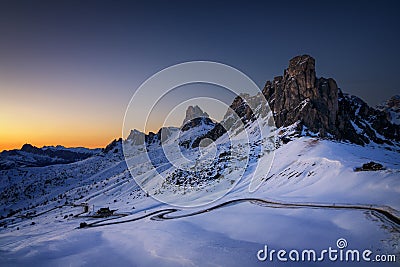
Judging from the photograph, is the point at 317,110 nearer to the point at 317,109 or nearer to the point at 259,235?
the point at 317,109

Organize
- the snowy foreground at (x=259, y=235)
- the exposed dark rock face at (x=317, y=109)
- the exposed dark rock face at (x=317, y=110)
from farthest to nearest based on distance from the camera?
the exposed dark rock face at (x=317, y=109) < the exposed dark rock face at (x=317, y=110) < the snowy foreground at (x=259, y=235)

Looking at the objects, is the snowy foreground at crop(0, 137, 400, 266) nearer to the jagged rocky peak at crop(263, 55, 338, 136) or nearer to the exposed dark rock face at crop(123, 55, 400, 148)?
the exposed dark rock face at crop(123, 55, 400, 148)

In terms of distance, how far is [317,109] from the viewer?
316 feet

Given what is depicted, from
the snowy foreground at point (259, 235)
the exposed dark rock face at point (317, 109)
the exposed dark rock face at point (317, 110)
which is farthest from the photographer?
the exposed dark rock face at point (317, 109)

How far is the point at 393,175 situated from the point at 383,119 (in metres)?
129

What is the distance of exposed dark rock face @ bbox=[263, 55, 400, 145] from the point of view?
9431 centimetres

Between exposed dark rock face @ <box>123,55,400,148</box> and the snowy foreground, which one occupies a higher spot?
exposed dark rock face @ <box>123,55,400,148</box>

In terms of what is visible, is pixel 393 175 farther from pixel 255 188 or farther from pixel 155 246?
pixel 155 246

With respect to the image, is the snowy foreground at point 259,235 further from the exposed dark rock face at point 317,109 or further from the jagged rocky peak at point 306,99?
the jagged rocky peak at point 306,99

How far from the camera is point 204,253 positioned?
637 inches

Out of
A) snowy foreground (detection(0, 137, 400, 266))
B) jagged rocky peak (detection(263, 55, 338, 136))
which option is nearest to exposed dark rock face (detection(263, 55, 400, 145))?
jagged rocky peak (detection(263, 55, 338, 136))

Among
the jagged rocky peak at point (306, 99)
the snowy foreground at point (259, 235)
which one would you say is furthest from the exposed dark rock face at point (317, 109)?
the snowy foreground at point (259, 235)

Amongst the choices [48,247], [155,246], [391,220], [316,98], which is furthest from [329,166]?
[316,98]

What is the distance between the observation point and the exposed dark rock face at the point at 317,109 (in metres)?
94.3
